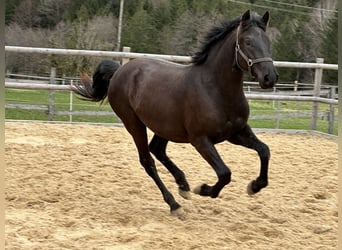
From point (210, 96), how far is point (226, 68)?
0.25 m

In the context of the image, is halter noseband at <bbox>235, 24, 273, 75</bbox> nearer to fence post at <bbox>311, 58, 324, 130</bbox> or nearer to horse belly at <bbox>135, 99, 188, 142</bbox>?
horse belly at <bbox>135, 99, 188, 142</bbox>

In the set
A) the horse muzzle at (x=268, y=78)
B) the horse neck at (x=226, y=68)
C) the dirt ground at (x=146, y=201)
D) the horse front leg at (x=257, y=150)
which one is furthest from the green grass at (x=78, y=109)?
the horse muzzle at (x=268, y=78)

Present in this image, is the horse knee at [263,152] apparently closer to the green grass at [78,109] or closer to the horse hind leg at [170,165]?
the horse hind leg at [170,165]

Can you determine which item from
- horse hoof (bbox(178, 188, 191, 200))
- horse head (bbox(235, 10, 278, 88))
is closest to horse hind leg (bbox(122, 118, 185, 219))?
horse hoof (bbox(178, 188, 191, 200))

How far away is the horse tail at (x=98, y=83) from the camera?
493 cm

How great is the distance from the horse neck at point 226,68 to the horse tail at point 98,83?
1.50m

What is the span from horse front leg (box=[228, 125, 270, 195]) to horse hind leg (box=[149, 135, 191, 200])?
623 millimetres

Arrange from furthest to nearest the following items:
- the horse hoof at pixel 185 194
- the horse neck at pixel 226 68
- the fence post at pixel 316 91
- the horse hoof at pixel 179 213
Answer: the fence post at pixel 316 91, the horse hoof at pixel 185 194, the horse hoof at pixel 179 213, the horse neck at pixel 226 68

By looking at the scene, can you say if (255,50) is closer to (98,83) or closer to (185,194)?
(185,194)

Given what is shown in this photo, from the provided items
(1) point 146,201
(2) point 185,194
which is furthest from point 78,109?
(2) point 185,194

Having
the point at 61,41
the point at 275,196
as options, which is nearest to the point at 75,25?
the point at 61,41

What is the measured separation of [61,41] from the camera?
71.1 ft

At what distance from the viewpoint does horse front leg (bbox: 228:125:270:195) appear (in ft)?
11.9

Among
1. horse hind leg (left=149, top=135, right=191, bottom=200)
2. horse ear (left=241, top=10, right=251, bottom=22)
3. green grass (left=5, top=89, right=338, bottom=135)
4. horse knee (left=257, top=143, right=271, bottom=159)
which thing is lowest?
green grass (left=5, top=89, right=338, bottom=135)
